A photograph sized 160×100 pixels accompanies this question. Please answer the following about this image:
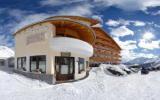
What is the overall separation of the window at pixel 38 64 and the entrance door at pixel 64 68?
56.6 inches

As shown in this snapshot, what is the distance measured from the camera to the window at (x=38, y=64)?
83.3ft

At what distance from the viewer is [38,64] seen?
26188mm

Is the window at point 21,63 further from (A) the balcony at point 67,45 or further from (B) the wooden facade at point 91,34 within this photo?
(A) the balcony at point 67,45

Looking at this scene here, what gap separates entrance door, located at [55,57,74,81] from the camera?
25.1 metres

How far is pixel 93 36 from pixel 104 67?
7.04 meters

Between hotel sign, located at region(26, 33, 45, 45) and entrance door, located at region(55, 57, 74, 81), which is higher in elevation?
hotel sign, located at region(26, 33, 45, 45)

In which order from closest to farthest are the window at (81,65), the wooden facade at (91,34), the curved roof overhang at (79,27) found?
the curved roof overhang at (79,27), the wooden facade at (91,34), the window at (81,65)

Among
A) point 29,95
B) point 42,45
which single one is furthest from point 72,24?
point 29,95

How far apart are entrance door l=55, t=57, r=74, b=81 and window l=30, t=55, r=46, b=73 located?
1.44 meters

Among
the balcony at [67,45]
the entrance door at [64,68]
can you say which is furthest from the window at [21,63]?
the balcony at [67,45]

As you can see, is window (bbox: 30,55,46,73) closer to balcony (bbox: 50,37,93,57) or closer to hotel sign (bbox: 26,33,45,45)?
hotel sign (bbox: 26,33,45,45)

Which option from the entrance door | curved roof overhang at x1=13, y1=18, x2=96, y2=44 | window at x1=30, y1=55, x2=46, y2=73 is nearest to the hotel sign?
curved roof overhang at x1=13, y1=18, x2=96, y2=44

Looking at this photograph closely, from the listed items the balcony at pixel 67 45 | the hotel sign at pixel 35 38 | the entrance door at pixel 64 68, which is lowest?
the entrance door at pixel 64 68

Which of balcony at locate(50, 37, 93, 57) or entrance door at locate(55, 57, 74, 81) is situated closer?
balcony at locate(50, 37, 93, 57)
